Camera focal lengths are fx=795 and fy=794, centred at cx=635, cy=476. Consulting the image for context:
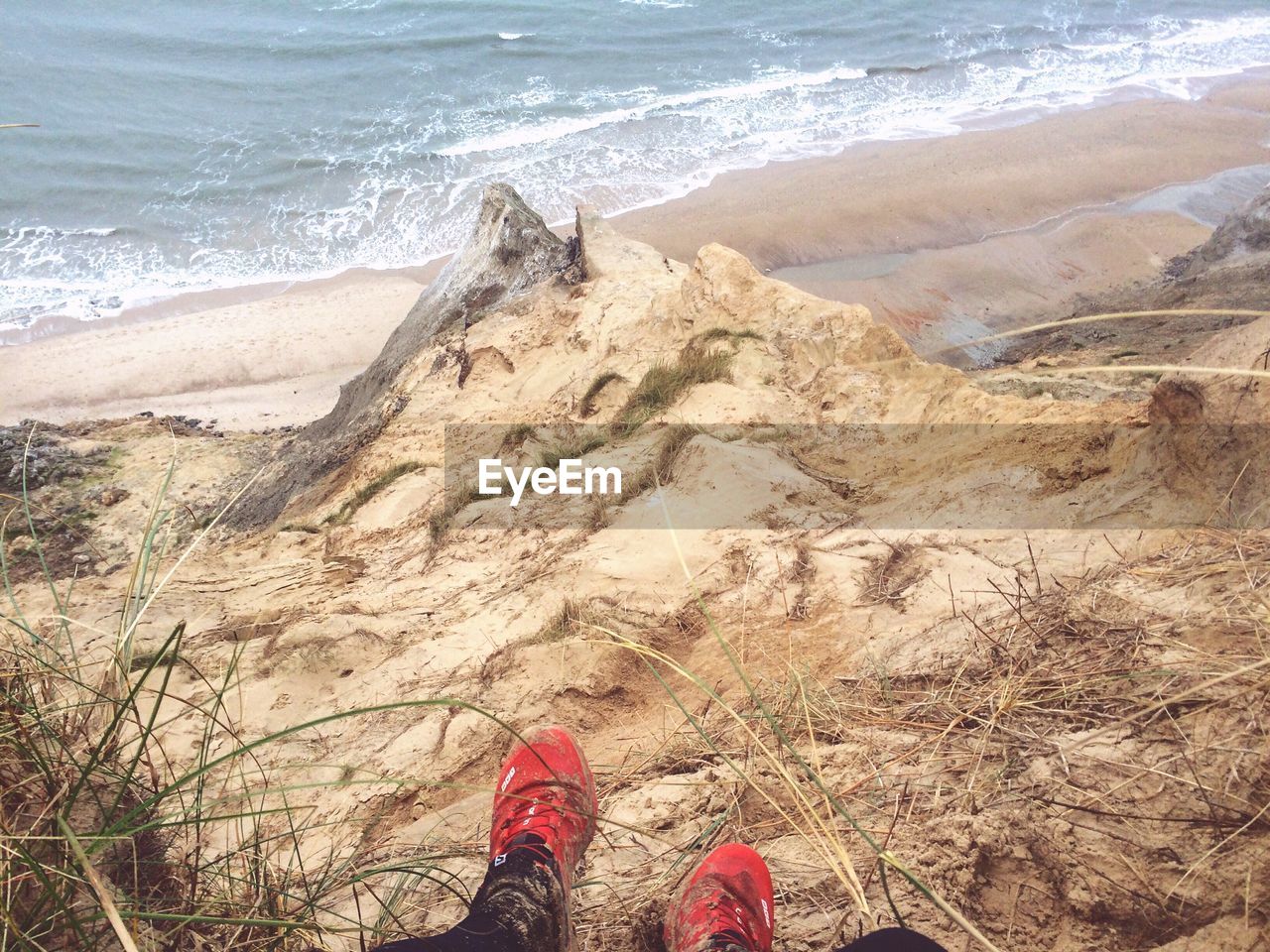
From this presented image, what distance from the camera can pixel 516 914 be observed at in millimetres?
1781

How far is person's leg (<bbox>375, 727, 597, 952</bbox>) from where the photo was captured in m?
1.72

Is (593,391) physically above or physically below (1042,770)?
above

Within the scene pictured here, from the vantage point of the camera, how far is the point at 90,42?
55.1 feet

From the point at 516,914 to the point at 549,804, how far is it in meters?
0.29

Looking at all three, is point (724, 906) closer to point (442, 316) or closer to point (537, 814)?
point (537, 814)

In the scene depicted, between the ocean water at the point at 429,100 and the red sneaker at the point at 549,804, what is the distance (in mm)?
11279

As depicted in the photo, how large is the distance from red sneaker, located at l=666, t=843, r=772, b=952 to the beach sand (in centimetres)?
847

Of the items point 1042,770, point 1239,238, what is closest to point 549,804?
point 1042,770

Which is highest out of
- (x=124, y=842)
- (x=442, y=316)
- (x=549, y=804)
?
(x=442, y=316)

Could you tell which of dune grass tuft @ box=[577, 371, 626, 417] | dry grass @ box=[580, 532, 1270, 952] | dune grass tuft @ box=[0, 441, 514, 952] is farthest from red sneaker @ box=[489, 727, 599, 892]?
dune grass tuft @ box=[577, 371, 626, 417]

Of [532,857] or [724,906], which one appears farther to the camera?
[532,857]

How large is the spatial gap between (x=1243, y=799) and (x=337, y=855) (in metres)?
2.07

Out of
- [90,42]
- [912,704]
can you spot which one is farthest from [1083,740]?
[90,42]

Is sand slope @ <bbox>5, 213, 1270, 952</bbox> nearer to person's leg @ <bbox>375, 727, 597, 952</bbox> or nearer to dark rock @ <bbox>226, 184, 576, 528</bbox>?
person's leg @ <bbox>375, 727, 597, 952</bbox>
